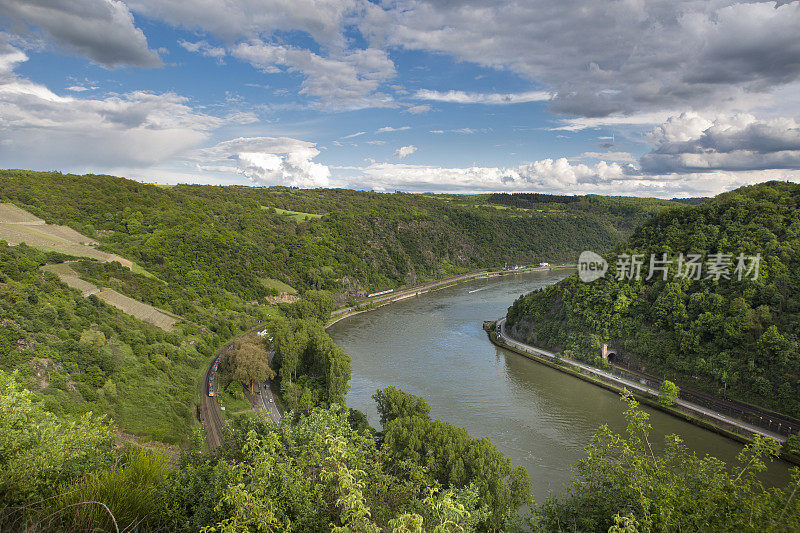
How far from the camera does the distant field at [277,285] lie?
189 feet

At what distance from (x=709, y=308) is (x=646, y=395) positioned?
28.9 ft

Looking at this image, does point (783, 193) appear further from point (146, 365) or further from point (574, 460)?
point (146, 365)

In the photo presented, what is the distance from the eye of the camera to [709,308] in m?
31.4

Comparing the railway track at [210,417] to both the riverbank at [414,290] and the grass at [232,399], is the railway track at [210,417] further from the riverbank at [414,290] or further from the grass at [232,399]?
the riverbank at [414,290]

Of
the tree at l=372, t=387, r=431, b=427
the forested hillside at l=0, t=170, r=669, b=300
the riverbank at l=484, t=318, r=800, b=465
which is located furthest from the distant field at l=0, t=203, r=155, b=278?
the riverbank at l=484, t=318, r=800, b=465

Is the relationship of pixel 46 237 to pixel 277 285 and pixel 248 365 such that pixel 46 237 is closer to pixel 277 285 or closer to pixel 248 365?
pixel 277 285

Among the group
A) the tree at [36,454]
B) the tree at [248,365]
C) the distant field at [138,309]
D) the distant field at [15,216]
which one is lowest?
the tree at [248,365]

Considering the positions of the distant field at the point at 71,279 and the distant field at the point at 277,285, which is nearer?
the distant field at the point at 71,279

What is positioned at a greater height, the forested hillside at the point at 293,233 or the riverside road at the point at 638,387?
the forested hillside at the point at 293,233

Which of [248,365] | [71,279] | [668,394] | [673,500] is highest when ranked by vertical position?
[71,279]

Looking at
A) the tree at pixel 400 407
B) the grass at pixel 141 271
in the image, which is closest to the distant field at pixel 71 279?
the grass at pixel 141 271

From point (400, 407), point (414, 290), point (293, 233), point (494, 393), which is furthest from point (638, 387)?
point (293, 233)

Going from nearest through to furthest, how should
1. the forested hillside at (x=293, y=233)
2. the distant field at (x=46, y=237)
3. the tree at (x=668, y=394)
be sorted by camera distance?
the tree at (x=668, y=394) → the distant field at (x=46, y=237) → the forested hillside at (x=293, y=233)

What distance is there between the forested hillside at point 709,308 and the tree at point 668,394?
2.59 m
